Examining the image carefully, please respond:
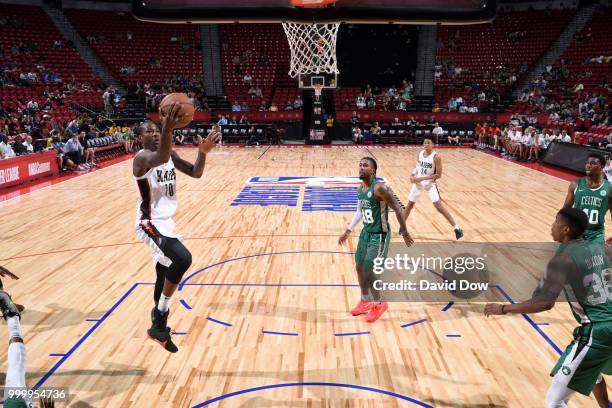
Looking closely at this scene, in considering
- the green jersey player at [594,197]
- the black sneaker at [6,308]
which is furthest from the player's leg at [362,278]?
the black sneaker at [6,308]

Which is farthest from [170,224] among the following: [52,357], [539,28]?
[539,28]

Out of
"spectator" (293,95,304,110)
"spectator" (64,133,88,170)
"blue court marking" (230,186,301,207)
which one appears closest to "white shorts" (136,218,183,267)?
"blue court marking" (230,186,301,207)

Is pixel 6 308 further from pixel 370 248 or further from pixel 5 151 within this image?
pixel 5 151

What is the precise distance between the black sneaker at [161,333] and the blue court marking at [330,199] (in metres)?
6.59

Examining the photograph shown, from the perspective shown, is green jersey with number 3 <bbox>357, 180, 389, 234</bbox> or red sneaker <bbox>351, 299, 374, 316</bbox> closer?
green jersey with number 3 <bbox>357, 180, 389, 234</bbox>

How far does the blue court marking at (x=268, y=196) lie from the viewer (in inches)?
448

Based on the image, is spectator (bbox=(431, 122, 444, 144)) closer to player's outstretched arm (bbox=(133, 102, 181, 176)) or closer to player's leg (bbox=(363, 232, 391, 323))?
player's leg (bbox=(363, 232, 391, 323))

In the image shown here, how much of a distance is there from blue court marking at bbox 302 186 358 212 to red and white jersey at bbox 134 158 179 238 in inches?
260

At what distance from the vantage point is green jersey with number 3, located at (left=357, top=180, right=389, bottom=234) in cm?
505

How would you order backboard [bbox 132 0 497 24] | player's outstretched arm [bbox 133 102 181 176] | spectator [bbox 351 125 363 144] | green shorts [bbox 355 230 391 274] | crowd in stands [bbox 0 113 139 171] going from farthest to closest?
1. spectator [bbox 351 125 363 144]
2. crowd in stands [bbox 0 113 139 171]
3. backboard [bbox 132 0 497 24]
4. green shorts [bbox 355 230 391 274]
5. player's outstretched arm [bbox 133 102 181 176]

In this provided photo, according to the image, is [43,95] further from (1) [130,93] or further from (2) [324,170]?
(2) [324,170]

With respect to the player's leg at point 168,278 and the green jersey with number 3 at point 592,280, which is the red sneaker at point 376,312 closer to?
the player's leg at point 168,278

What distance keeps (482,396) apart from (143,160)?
3.24 m

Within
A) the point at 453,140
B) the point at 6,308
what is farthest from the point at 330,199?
the point at 453,140
